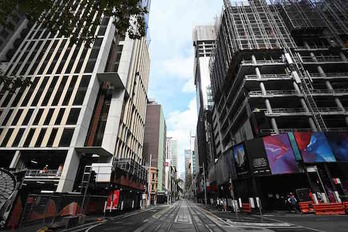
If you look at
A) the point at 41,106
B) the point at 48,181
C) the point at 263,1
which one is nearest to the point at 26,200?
the point at 48,181

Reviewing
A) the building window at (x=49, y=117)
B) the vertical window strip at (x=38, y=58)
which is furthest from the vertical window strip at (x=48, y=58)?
the building window at (x=49, y=117)

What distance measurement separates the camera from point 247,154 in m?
26.7

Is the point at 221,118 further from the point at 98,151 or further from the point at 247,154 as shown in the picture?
the point at 98,151

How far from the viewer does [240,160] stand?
28.4 meters

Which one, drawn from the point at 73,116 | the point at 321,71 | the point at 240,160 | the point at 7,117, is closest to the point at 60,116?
the point at 73,116

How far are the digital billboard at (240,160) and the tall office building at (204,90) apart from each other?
38.0m

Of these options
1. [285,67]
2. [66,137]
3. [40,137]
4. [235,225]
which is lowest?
[235,225]

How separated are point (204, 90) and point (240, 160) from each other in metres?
67.6

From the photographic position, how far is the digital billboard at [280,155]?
79.4 ft

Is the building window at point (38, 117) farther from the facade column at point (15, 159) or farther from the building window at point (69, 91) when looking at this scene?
the facade column at point (15, 159)

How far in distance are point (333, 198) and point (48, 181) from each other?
38.9 metres

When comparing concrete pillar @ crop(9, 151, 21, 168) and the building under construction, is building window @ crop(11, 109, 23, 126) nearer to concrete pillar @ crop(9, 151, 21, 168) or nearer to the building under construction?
concrete pillar @ crop(9, 151, 21, 168)

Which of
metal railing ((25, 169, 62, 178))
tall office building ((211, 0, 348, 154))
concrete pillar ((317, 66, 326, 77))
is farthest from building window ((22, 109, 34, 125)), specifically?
concrete pillar ((317, 66, 326, 77))

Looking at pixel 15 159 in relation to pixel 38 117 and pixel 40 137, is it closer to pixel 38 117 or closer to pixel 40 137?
pixel 40 137
